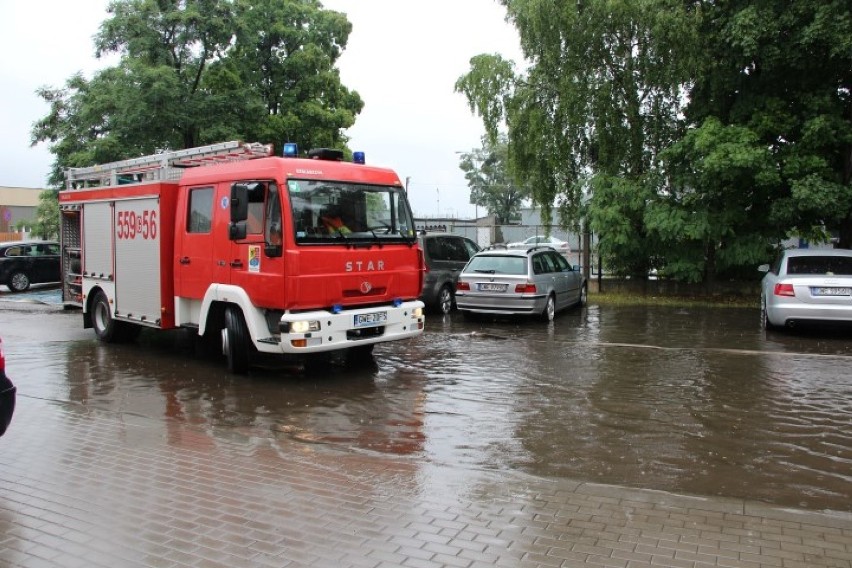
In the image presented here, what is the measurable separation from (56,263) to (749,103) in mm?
A: 22671

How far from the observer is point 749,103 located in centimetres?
1723

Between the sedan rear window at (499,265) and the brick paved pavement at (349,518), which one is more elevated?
the sedan rear window at (499,265)

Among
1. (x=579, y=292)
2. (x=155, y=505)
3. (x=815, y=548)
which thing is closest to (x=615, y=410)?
(x=815, y=548)

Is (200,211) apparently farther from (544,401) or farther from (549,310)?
(549,310)

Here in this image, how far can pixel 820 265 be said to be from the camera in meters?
12.5

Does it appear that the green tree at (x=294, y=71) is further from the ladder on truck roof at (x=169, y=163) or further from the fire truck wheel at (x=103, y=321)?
the fire truck wheel at (x=103, y=321)

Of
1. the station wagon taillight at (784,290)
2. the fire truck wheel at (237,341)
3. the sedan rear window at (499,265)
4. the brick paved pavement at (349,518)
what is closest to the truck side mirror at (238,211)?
the fire truck wheel at (237,341)

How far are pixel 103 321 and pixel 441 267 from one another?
7.17 metres

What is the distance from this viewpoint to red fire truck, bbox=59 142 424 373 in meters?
8.66

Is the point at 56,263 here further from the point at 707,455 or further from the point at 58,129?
the point at 707,455

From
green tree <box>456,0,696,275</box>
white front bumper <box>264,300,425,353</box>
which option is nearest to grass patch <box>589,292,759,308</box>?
green tree <box>456,0,696,275</box>

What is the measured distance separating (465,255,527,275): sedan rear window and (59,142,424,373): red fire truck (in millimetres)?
4762

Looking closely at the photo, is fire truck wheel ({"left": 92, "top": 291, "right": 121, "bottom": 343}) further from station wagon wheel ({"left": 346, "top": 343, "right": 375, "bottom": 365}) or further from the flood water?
station wagon wheel ({"left": 346, "top": 343, "right": 375, "bottom": 365})

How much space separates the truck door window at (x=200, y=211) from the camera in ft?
32.0
